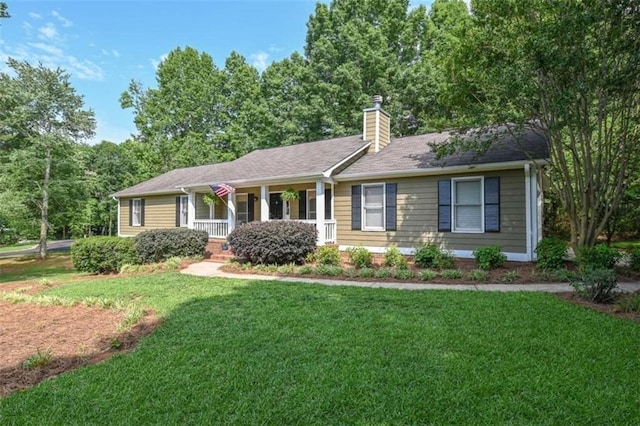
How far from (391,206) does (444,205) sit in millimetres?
1664

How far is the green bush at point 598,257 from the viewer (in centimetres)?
768

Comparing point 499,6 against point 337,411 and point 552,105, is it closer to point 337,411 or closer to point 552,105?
point 552,105

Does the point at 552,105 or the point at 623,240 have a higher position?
the point at 552,105

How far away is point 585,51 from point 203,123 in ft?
107

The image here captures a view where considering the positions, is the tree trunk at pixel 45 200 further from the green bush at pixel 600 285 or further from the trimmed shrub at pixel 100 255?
the green bush at pixel 600 285

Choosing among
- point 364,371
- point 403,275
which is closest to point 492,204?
point 403,275

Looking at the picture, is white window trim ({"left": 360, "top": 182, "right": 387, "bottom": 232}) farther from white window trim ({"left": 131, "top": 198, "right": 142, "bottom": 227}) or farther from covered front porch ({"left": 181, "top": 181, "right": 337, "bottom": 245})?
white window trim ({"left": 131, "top": 198, "right": 142, "bottom": 227})

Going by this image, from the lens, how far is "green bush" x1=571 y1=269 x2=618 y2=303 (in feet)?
18.7

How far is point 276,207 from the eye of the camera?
1603 cm

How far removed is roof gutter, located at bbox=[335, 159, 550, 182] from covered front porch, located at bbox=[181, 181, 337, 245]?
4.00ft

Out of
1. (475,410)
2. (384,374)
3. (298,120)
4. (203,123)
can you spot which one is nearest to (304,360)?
(384,374)

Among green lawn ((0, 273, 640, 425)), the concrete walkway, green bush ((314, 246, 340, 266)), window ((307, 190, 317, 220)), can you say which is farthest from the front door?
green lawn ((0, 273, 640, 425))

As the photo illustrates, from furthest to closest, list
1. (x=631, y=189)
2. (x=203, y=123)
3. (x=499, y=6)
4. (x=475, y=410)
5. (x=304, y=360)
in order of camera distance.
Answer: (x=203, y=123) → (x=631, y=189) → (x=499, y=6) → (x=304, y=360) → (x=475, y=410)

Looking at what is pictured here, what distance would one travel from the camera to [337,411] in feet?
9.18
